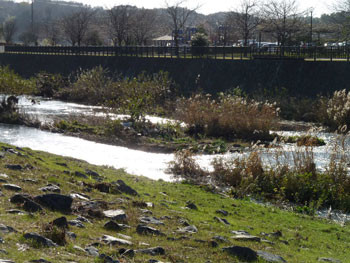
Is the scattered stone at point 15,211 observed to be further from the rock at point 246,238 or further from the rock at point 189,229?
the rock at point 246,238

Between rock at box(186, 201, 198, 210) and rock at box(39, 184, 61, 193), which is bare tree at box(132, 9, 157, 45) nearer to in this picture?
rock at box(186, 201, 198, 210)

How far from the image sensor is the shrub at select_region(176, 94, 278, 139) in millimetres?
26234

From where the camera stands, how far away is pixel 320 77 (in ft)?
125

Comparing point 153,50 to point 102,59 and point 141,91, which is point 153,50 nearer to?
point 102,59

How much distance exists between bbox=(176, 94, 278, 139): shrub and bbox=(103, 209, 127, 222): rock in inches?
658

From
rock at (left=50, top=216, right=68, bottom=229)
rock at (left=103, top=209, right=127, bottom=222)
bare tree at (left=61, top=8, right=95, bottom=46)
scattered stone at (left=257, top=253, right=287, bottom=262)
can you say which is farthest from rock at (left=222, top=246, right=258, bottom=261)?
bare tree at (left=61, top=8, right=95, bottom=46)

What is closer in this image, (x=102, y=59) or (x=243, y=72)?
(x=243, y=72)

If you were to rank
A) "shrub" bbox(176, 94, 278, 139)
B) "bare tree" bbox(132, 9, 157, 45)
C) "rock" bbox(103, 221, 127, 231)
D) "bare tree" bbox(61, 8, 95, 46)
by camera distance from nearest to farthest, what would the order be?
"rock" bbox(103, 221, 127, 231), "shrub" bbox(176, 94, 278, 139), "bare tree" bbox(132, 9, 157, 45), "bare tree" bbox(61, 8, 95, 46)

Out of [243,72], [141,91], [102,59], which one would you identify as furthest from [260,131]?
[102,59]

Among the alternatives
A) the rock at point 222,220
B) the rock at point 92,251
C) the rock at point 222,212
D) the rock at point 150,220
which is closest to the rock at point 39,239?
the rock at point 92,251

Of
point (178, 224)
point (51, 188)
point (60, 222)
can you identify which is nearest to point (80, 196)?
point (51, 188)

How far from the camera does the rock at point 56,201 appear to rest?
920 cm

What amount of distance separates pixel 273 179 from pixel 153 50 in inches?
1478

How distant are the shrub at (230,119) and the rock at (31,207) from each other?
1797cm
